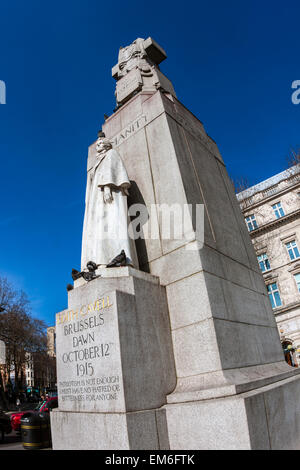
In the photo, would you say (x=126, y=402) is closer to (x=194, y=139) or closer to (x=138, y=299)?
(x=138, y=299)

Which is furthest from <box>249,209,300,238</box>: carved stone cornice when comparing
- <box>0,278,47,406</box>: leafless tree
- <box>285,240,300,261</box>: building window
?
<box>0,278,47,406</box>: leafless tree

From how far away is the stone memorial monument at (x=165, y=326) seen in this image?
4680 millimetres

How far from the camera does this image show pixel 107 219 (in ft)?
23.4

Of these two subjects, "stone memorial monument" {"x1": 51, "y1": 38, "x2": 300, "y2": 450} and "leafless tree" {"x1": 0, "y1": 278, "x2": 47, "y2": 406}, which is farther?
"leafless tree" {"x1": 0, "y1": 278, "x2": 47, "y2": 406}

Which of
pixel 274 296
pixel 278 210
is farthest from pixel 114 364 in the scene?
pixel 278 210

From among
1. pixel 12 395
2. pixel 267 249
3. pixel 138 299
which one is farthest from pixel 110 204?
pixel 12 395

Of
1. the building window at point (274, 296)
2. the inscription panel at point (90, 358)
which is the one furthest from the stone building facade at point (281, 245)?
the inscription panel at point (90, 358)

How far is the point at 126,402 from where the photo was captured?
4.57 metres

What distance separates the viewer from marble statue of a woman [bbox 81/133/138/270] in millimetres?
6648

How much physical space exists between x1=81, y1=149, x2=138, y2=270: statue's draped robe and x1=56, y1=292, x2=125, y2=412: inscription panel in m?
1.31

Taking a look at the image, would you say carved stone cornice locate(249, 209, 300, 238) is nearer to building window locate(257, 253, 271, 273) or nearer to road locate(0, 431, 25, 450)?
building window locate(257, 253, 271, 273)

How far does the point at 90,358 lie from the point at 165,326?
147 centimetres

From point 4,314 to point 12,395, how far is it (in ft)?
69.5
